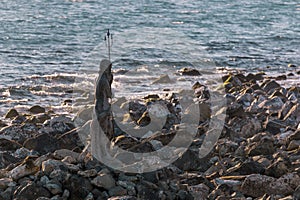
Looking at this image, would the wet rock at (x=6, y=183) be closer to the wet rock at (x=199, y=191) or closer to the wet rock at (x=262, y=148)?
the wet rock at (x=199, y=191)

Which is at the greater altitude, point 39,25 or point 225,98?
point 225,98

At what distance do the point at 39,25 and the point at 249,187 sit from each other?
31149mm

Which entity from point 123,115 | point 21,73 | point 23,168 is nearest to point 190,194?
point 23,168

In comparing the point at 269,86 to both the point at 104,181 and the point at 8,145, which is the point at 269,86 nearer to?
the point at 8,145

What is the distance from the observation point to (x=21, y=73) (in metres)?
25.0

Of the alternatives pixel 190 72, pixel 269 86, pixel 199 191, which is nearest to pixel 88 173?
pixel 199 191

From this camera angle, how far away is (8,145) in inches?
533

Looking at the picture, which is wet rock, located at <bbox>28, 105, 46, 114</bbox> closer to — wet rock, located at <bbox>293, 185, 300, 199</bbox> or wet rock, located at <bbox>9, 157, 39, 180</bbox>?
wet rock, located at <bbox>9, 157, 39, 180</bbox>

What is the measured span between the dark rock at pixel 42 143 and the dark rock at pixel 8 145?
0.36m

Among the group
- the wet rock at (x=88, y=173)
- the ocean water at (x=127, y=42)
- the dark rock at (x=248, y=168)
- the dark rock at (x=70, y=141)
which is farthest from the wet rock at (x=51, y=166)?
the ocean water at (x=127, y=42)

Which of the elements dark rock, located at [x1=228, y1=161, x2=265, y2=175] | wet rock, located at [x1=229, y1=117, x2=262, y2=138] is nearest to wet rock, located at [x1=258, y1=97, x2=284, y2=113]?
wet rock, located at [x1=229, y1=117, x2=262, y2=138]

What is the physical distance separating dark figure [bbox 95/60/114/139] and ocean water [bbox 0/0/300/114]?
8.25 meters

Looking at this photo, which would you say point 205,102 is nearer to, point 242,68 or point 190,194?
point 190,194

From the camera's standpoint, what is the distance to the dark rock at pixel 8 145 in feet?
44.1
